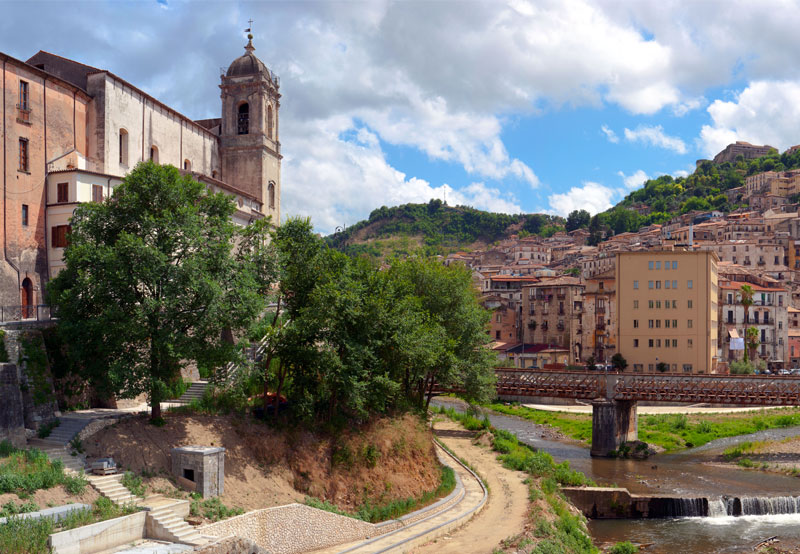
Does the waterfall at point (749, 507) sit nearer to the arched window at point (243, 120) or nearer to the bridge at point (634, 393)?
the bridge at point (634, 393)

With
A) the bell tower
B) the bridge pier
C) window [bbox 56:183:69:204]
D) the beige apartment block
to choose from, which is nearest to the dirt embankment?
window [bbox 56:183:69:204]

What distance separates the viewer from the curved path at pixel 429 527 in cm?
2558

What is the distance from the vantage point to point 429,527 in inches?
1109

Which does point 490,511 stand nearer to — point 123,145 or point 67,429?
point 67,429

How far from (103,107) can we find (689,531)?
40.6 metres

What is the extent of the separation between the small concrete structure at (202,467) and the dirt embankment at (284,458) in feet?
1.35

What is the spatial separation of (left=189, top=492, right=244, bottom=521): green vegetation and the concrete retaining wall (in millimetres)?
1939

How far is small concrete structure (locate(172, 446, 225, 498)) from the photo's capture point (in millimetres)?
25125

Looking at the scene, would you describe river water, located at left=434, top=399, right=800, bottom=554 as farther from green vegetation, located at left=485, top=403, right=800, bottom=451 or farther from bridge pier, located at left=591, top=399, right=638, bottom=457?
green vegetation, located at left=485, top=403, right=800, bottom=451

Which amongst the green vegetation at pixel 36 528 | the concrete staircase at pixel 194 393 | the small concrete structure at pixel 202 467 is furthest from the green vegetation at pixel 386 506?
the green vegetation at pixel 36 528

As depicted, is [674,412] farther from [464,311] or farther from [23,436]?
[23,436]

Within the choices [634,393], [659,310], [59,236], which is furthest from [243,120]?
[659,310]

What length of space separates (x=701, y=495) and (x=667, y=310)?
4004 centimetres

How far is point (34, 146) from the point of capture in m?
41.0
